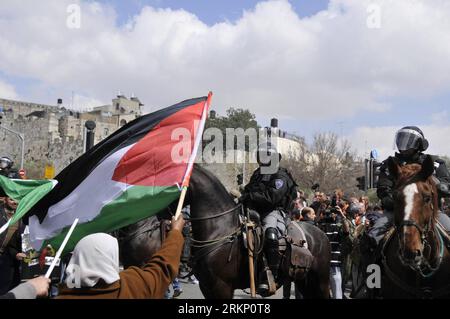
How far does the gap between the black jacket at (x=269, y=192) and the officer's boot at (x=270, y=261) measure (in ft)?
1.49

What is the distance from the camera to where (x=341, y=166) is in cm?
5153

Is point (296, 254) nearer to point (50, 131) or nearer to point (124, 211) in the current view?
point (124, 211)

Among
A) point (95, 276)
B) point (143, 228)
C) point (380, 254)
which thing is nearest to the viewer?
point (95, 276)

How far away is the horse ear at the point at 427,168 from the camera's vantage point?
5.50m

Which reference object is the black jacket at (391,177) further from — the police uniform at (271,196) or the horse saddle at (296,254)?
the horse saddle at (296,254)

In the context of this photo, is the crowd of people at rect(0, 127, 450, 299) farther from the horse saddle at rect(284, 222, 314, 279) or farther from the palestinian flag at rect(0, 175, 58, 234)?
the palestinian flag at rect(0, 175, 58, 234)

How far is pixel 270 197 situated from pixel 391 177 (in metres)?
2.30

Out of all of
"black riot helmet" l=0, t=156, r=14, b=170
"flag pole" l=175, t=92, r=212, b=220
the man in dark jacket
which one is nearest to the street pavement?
the man in dark jacket

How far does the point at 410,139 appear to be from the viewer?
6.52 metres

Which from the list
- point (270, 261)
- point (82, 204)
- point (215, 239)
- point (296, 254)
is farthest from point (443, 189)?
point (82, 204)
